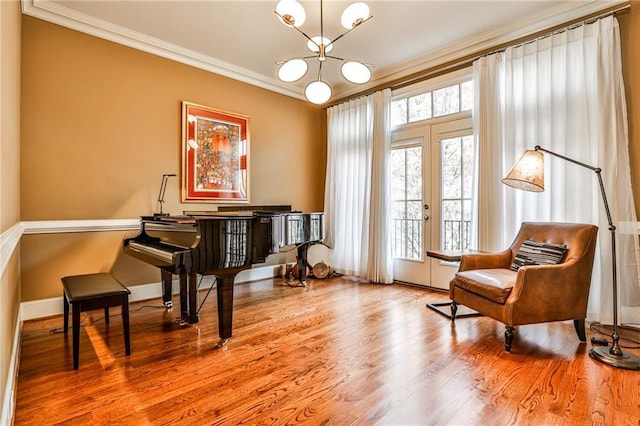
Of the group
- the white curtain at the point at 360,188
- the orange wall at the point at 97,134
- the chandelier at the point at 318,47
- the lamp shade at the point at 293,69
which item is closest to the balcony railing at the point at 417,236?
the white curtain at the point at 360,188

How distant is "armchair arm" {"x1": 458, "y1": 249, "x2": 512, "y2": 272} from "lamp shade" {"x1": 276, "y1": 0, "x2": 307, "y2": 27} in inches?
96.2

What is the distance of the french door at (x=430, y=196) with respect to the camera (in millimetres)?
3938

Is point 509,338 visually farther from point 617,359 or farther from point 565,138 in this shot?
point 565,138

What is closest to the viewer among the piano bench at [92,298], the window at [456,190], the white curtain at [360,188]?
the piano bench at [92,298]

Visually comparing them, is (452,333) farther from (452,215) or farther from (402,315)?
(452,215)

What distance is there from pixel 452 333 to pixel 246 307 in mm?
1987

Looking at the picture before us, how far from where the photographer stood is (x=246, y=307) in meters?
3.43

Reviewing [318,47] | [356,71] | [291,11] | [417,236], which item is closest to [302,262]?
[417,236]

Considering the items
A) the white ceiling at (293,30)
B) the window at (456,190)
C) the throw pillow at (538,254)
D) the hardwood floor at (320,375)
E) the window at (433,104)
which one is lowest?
the hardwood floor at (320,375)

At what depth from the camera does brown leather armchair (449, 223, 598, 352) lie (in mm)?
2361

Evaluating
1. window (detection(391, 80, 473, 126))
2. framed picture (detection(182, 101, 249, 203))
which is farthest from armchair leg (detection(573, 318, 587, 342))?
framed picture (detection(182, 101, 249, 203))

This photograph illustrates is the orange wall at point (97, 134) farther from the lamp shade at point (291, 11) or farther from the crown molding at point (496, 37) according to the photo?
the lamp shade at point (291, 11)

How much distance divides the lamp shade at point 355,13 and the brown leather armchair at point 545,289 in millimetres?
2198

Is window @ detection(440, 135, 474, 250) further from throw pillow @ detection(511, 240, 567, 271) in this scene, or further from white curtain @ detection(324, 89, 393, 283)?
throw pillow @ detection(511, 240, 567, 271)
